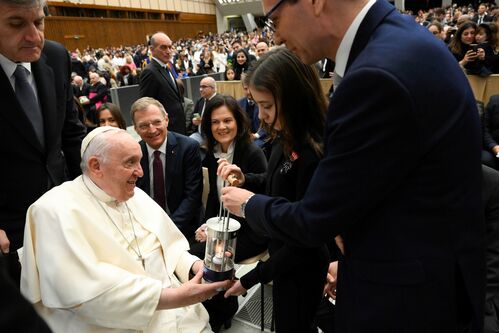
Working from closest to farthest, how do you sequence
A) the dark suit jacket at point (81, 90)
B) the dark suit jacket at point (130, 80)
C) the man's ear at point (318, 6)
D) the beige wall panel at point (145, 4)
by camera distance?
1. the man's ear at point (318, 6)
2. the dark suit jacket at point (81, 90)
3. the dark suit jacket at point (130, 80)
4. the beige wall panel at point (145, 4)

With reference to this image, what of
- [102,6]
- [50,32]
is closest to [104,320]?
[50,32]

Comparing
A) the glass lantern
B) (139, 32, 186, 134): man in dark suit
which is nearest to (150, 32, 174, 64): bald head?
(139, 32, 186, 134): man in dark suit

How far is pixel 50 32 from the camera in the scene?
1948 centimetres

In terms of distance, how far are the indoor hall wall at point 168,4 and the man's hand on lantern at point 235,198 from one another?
22666mm

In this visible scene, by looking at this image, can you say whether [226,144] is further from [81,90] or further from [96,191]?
[81,90]

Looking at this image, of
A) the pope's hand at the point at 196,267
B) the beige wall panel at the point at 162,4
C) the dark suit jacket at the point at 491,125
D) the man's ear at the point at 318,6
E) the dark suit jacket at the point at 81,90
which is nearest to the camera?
the man's ear at the point at 318,6

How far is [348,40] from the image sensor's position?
38.7 inches

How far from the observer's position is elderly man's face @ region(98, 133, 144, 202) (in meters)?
1.72

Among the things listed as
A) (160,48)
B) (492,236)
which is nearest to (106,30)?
(160,48)

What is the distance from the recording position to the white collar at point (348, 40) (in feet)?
3.15

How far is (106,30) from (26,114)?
2391 centimetres

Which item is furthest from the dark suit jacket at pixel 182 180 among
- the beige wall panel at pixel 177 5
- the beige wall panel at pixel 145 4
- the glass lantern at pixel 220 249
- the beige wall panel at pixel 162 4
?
the beige wall panel at pixel 177 5

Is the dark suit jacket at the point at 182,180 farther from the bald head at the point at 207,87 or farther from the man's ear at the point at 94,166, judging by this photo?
the bald head at the point at 207,87

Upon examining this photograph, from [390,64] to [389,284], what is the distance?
574 mm
